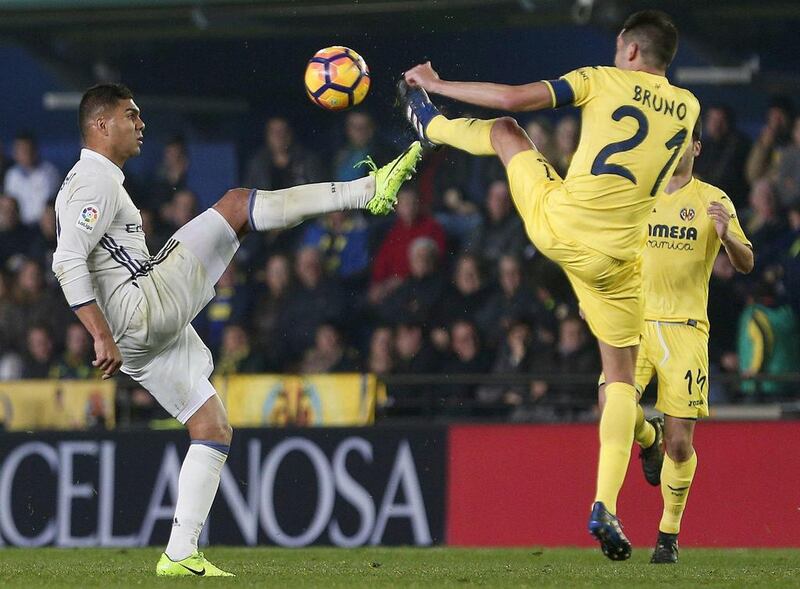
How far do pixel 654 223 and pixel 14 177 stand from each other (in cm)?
798

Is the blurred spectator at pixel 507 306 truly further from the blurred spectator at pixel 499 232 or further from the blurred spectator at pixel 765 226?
the blurred spectator at pixel 765 226

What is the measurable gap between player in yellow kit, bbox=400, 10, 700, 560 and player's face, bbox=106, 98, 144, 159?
52.9 inches

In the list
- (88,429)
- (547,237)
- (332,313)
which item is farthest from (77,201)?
(332,313)

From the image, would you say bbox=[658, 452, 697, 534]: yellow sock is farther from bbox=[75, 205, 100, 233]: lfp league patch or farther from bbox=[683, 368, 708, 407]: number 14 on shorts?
bbox=[75, 205, 100, 233]: lfp league patch

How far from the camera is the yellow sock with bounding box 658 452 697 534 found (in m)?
8.16

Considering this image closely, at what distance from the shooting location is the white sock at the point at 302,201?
698 centimetres

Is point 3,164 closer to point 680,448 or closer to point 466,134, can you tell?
point 680,448

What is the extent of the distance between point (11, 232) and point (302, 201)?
26.3 ft

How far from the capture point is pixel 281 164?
45.5 feet

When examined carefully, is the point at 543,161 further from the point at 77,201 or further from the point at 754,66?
the point at 754,66

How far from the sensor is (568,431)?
10.5 metres

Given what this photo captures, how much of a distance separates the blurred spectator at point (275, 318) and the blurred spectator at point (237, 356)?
0.11m

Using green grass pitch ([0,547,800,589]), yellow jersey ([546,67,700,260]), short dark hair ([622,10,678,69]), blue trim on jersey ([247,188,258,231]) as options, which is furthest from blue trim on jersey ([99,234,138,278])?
short dark hair ([622,10,678,69])

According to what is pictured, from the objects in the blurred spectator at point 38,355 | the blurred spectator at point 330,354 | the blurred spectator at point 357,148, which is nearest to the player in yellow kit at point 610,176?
the blurred spectator at point 330,354
